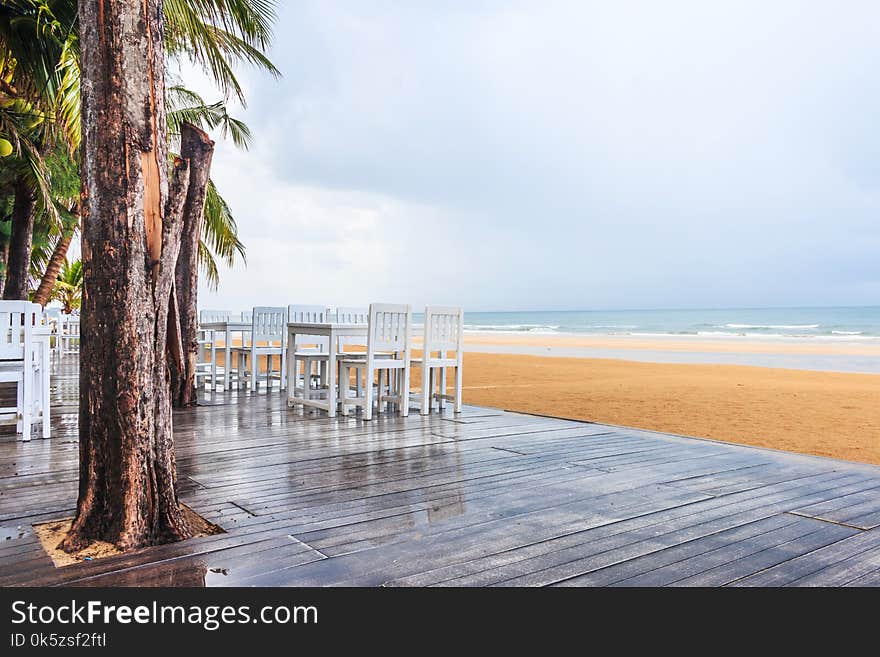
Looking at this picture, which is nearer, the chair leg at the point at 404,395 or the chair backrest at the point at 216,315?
the chair leg at the point at 404,395

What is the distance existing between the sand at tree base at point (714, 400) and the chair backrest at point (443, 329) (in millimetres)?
1487

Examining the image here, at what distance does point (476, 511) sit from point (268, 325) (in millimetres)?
4924

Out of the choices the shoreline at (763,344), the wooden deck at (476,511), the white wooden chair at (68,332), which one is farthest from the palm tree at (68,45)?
the shoreline at (763,344)

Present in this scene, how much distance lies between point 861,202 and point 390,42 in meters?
32.1

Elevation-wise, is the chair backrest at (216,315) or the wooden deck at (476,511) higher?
the chair backrest at (216,315)

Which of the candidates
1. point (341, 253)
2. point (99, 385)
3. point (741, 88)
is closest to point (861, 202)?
point (741, 88)

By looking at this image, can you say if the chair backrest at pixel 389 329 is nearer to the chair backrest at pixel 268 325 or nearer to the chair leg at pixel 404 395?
the chair leg at pixel 404 395

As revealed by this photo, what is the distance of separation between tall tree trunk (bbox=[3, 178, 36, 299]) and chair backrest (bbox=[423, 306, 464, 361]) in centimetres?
786

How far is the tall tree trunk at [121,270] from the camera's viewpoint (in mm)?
2131

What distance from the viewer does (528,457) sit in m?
3.88

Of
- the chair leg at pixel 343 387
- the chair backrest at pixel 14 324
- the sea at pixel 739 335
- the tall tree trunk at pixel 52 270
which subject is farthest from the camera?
the sea at pixel 739 335

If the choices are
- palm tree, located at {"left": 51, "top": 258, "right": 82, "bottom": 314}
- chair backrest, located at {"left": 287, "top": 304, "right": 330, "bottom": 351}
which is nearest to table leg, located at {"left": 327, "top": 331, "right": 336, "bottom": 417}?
chair backrest, located at {"left": 287, "top": 304, "right": 330, "bottom": 351}

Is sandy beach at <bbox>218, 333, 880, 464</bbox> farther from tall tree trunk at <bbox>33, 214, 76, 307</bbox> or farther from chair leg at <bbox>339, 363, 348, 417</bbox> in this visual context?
tall tree trunk at <bbox>33, 214, 76, 307</bbox>

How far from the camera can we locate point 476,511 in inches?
105
